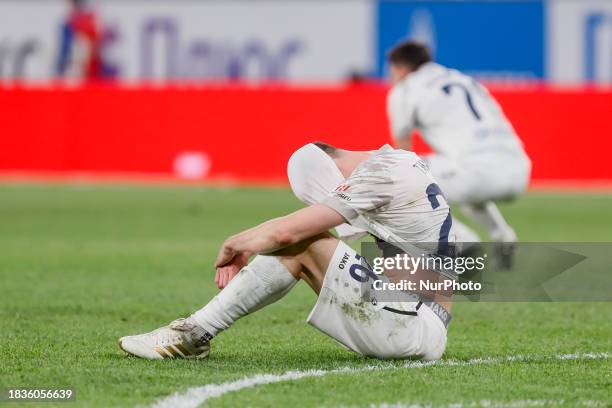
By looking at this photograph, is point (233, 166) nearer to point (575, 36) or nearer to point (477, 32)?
point (477, 32)

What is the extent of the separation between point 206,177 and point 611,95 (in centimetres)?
565

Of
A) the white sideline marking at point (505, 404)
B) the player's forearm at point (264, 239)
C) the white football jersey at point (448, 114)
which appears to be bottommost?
the white sideline marking at point (505, 404)

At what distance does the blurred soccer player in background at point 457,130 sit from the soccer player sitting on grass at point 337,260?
3.76 metres

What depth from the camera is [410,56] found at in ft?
30.6

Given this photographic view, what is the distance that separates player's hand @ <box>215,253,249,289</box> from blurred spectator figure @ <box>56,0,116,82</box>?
1701cm

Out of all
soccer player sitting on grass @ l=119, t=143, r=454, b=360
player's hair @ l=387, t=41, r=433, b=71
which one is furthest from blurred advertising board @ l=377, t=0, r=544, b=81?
soccer player sitting on grass @ l=119, t=143, r=454, b=360

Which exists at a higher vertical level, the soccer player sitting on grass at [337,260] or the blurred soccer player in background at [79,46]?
the soccer player sitting on grass at [337,260]

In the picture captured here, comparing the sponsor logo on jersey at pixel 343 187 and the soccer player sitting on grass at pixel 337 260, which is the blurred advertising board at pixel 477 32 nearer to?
the soccer player sitting on grass at pixel 337 260

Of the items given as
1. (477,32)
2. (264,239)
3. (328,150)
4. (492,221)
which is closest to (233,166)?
(477,32)

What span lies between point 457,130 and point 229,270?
14.3ft

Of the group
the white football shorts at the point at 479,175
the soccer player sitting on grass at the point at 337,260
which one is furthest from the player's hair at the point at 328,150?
the white football shorts at the point at 479,175

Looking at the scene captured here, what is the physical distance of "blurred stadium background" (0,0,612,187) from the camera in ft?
57.6

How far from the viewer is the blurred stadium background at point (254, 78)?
17.5m

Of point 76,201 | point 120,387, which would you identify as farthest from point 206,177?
point 120,387
